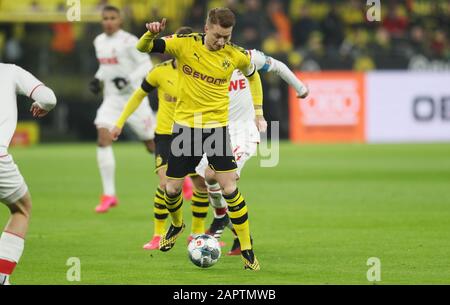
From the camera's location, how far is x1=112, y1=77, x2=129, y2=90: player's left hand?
14.3 meters

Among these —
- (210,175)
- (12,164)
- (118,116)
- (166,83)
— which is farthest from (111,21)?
(12,164)

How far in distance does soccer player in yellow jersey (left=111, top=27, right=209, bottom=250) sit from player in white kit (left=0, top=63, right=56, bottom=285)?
263 cm

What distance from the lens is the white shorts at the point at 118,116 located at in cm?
1413

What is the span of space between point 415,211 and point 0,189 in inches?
272

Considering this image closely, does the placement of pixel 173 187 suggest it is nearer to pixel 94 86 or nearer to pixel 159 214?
pixel 159 214

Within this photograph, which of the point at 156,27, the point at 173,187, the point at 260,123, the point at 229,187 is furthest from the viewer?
the point at 260,123

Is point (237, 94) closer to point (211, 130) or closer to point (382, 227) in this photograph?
point (211, 130)

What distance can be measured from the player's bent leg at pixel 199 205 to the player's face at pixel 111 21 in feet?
14.1

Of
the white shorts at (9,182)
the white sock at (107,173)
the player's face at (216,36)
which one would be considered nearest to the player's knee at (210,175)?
the player's face at (216,36)

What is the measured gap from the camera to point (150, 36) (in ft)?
29.9

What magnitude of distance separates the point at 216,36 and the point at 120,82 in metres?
5.41

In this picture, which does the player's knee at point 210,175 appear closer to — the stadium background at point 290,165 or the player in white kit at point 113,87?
the stadium background at point 290,165

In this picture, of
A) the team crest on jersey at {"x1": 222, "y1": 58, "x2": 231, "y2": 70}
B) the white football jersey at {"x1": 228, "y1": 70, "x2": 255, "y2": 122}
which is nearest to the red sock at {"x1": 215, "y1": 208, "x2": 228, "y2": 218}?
the white football jersey at {"x1": 228, "y1": 70, "x2": 255, "y2": 122}

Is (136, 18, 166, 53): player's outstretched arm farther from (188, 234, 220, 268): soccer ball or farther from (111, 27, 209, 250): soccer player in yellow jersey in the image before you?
(188, 234, 220, 268): soccer ball
